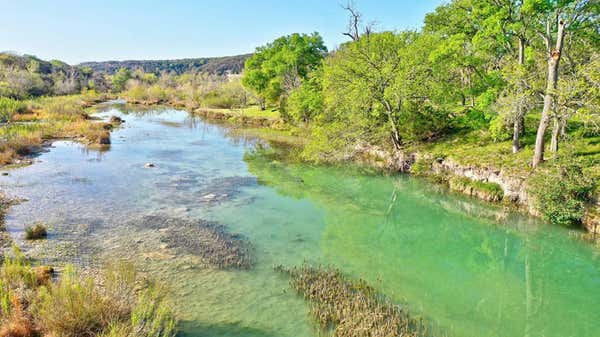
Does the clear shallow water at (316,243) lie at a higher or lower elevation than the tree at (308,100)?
lower

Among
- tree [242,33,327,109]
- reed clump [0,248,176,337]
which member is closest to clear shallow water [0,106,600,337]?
reed clump [0,248,176,337]

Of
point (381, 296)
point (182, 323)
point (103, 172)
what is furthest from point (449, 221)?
point (103, 172)

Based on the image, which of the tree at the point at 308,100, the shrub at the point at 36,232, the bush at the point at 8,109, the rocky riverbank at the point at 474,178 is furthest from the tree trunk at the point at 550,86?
the bush at the point at 8,109

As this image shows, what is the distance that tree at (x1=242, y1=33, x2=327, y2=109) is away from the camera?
1871 inches

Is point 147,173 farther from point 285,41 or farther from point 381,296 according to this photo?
point 285,41

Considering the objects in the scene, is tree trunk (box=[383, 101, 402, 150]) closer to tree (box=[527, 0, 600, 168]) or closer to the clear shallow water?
the clear shallow water

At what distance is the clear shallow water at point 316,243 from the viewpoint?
30.6 ft

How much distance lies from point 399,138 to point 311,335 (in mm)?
20609

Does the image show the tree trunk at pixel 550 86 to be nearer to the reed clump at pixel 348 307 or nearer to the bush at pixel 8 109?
the reed clump at pixel 348 307

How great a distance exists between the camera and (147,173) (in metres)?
23.2

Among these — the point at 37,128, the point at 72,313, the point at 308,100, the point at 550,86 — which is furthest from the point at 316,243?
the point at 37,128

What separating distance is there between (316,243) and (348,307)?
5.10m

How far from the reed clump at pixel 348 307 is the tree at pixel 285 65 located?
35840mm

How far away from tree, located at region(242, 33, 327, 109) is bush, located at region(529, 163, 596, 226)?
32.8 meters
